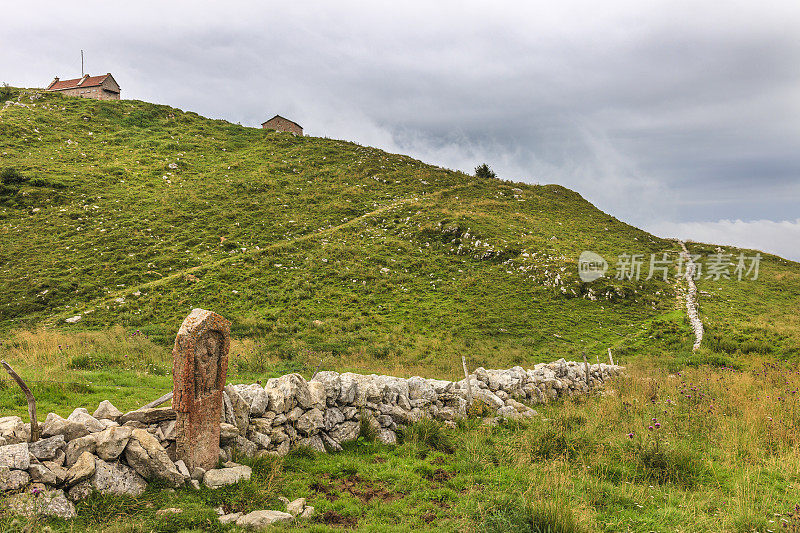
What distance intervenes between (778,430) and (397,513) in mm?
9634

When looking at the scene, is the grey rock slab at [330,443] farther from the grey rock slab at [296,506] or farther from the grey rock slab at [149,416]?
the grey rock slab at [149,416]

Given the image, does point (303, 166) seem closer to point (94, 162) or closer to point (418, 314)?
point (94, 162)

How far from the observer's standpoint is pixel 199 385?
8039mm

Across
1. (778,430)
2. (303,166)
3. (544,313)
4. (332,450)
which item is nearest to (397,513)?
(332,450)

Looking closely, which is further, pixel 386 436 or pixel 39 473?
pixel 386 436

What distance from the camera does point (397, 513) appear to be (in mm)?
7637

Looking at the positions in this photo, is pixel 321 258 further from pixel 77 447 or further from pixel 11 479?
pixel 11 479

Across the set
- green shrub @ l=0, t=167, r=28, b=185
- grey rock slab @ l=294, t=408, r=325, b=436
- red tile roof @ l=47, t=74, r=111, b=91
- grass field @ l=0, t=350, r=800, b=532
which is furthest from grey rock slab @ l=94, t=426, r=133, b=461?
red tile roof @ l=47, t=74, r=111, b=91

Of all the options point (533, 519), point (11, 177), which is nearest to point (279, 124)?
point (11, 177)

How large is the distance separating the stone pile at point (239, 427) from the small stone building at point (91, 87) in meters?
82.8

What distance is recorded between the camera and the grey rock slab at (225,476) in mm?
7727

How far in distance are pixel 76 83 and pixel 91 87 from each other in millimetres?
4960

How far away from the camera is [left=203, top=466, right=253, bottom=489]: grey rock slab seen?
7.73 metres

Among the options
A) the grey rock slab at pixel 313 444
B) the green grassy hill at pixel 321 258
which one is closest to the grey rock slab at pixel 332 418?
the grey rock slab at pixel 313 444
